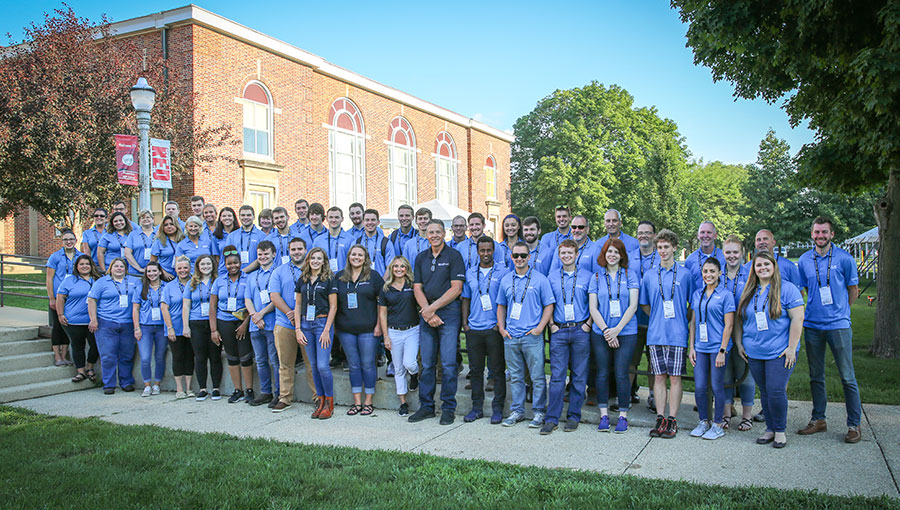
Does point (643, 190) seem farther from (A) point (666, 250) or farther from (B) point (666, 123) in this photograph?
(A) point (666, 250)

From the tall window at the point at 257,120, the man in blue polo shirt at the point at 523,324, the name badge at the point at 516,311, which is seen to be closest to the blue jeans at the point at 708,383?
the man in blue polo shirt at the point at 523,324

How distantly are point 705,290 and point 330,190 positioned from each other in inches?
869

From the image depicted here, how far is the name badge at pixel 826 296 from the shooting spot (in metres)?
6.25

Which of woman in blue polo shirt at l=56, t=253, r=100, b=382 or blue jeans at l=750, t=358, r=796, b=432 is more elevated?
woman in blue polo shirt at l=56, t=253, r=100, b=382

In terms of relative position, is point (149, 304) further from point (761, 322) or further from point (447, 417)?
point (761, 322)

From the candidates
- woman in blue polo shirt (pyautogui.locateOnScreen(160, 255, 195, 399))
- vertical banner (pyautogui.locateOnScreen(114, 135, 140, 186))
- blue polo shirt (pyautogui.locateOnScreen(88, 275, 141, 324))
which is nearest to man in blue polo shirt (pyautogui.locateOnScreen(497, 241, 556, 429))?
woman in blue polo shirt (pyautogui.locateOnScreen(160, 255, 195, 399))

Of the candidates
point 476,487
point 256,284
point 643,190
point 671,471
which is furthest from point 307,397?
point 643,190

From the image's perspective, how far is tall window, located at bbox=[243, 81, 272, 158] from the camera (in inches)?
848

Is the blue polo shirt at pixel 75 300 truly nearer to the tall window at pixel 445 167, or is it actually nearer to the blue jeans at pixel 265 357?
the blue jeans at pixel 265 357

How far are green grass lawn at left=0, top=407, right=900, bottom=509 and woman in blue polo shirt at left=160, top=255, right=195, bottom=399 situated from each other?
266cm

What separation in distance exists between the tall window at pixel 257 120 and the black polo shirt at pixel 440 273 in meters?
→ 16.0

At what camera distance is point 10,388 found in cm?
896

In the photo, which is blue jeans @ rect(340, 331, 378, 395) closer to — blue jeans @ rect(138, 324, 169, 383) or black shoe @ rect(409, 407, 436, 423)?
black shoe @ rect(409, 407, 436, 423)

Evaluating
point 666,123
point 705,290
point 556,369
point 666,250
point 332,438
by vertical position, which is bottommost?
point 332,438
